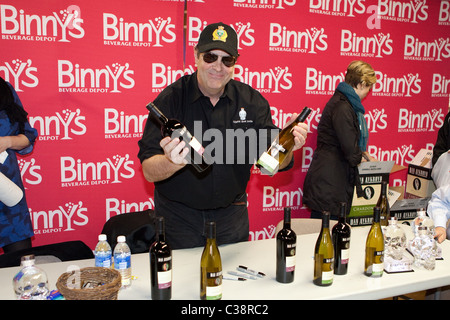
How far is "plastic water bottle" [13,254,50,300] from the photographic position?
54.4 inches

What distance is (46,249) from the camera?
7.54 ft

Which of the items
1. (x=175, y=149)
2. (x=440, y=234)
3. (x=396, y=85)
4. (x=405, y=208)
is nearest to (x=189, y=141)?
(x=175, y=149)

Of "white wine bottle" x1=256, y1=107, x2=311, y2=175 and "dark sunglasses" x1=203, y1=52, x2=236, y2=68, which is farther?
"dark sunglasses" x1=203, y1=52, x2=236, y2=68

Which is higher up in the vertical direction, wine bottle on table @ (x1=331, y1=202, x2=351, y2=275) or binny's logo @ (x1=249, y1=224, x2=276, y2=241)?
wine bottle on table @ (x1=331, y1=202, x2=351, y2=275)

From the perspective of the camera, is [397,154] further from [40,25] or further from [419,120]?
[40,25]

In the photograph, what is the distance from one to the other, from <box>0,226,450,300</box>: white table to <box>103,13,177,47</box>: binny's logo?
201cm

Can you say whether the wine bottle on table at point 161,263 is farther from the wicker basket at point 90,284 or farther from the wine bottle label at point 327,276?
the wine bottle label at point 327,276

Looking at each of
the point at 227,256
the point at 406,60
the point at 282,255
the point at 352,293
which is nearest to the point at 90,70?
the point at 227,256

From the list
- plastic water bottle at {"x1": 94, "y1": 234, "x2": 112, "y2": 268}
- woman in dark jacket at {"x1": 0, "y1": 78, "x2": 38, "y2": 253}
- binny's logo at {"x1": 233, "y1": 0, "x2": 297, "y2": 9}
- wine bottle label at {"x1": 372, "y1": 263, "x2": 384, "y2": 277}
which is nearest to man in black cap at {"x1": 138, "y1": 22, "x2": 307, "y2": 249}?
plastic water bottle at {"x1": 94, "y1": 234, "x2": 112, "y2": 268}

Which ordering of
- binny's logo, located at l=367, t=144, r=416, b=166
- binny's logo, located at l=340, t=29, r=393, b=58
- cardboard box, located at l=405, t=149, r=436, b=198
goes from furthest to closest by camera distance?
binny's logo, located at l=367, t=144, r=416, b=166
cardboard box, located at l=405, t=149, r=436, b=198
binny's logo, located at l=340, t=29, r=393, b=58

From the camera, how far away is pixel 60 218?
330 centimetres

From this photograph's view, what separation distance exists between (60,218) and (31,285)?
2005 millimetres

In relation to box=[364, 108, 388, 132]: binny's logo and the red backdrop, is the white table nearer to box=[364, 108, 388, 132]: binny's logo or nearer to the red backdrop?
the red backdrop
